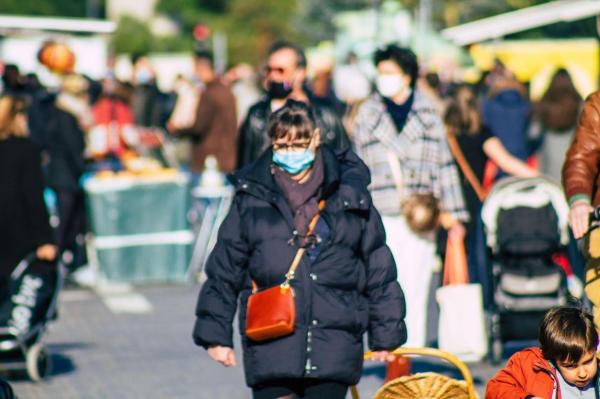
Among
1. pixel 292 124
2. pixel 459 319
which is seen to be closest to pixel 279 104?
pixel 459 319

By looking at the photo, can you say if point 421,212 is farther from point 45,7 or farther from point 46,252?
point 45,7

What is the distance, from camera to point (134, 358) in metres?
11.1

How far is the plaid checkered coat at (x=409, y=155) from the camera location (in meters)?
9.38

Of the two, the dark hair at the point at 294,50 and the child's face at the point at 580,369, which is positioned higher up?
the dark hair at the point at 294,50

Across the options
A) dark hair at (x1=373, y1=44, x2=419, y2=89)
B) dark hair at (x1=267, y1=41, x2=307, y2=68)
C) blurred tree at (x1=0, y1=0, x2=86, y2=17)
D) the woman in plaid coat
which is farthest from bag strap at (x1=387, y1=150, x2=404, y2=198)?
blurred tree at (x1=0, y1=0, x2=86, y2=17)

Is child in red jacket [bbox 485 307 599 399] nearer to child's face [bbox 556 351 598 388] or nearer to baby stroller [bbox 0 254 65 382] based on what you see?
child's face [bbox 556 351 598 388]

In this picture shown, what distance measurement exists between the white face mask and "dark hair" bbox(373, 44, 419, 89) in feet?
0.27

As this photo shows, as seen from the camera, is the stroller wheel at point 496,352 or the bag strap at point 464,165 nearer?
the stroller wheel at point 496,352

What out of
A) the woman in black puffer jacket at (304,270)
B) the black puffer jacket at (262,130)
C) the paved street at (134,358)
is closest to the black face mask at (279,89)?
the black puffer jacket at (262,130)

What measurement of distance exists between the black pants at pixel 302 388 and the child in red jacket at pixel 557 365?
0.74m

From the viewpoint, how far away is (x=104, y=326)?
41.6ft

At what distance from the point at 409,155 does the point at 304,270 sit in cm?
327

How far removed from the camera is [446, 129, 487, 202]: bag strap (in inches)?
451

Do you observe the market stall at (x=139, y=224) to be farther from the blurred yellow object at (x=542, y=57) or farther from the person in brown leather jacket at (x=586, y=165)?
the blurred yellow object at (x=542, y=57)
